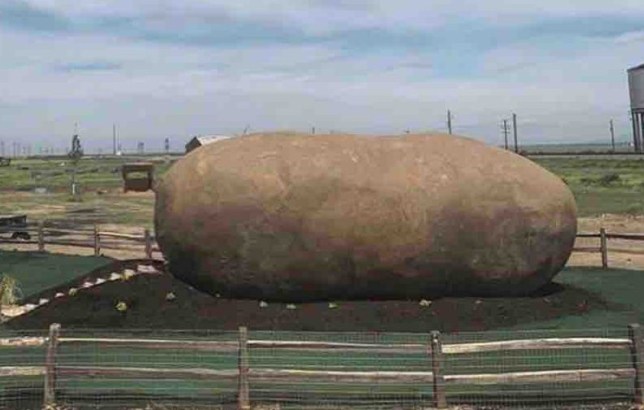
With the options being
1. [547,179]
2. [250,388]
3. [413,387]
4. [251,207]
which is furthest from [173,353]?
[547,179]

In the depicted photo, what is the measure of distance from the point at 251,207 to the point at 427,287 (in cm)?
314

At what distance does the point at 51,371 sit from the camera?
814 cm

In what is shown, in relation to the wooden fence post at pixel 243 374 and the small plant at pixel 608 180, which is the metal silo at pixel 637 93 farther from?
the wooden fence post at pixel 243 374

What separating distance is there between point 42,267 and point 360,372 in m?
13.6

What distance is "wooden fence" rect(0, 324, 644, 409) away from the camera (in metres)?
7.97

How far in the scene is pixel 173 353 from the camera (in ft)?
30.2

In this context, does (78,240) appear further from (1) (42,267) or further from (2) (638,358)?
(2) (638,358)

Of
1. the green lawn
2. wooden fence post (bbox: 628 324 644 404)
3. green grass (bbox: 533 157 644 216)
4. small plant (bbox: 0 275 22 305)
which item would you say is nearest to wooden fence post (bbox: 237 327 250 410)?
the green lawn

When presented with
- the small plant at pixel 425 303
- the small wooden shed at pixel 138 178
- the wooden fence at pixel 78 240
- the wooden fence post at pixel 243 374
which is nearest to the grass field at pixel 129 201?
the small wooden shed at pixel 138 178

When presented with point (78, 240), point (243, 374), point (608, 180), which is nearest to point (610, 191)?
point (608, 180)

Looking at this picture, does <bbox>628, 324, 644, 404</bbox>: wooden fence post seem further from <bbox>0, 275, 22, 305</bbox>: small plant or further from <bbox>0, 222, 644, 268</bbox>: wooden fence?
<bbox>0, 222, 644, 268</bbox>: wooden fence

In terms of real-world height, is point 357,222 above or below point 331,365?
above

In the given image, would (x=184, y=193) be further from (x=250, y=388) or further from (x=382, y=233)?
(x=250, y=388)

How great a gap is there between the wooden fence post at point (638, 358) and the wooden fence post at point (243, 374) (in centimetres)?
400
